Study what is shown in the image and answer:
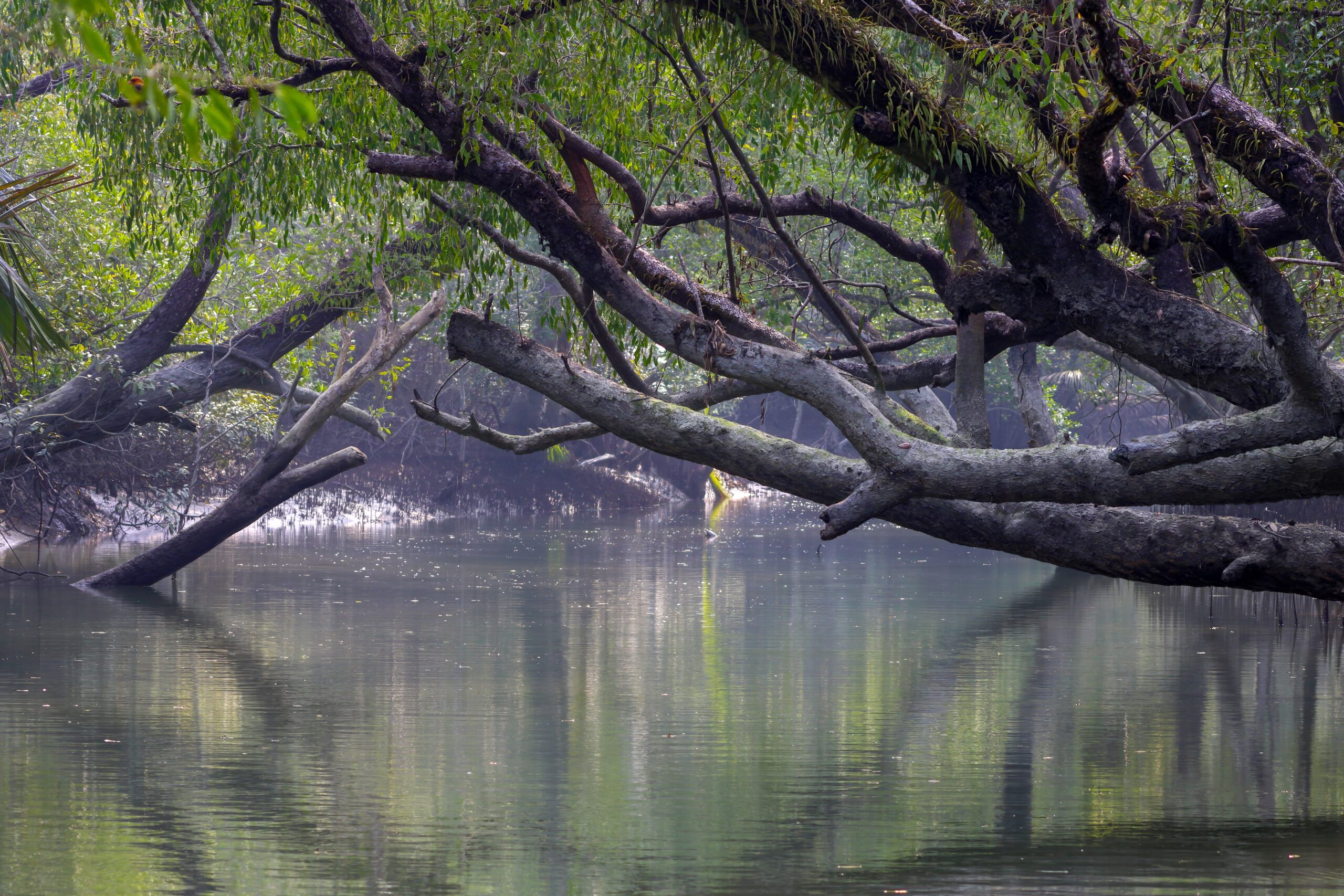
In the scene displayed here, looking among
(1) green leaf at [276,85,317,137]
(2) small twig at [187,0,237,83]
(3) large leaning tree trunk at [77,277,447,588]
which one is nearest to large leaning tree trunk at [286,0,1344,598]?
(2) small twig at [187,0,237,83]

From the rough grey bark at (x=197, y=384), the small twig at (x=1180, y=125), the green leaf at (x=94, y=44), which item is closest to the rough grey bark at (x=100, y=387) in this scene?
the rough grey bark at (x=197, y=384)

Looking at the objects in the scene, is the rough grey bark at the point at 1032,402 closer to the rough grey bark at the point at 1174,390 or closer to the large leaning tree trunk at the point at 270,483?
the rough grey bark at the point at 1174,390

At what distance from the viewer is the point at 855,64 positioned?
7742 millimetres

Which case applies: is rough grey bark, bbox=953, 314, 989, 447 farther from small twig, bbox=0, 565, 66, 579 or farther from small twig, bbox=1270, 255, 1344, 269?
small twig, bbox=0, 565, 66, 579

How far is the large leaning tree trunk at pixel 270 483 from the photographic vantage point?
17.5 meters

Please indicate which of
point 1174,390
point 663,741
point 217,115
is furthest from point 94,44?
point 1174,390

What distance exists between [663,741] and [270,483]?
979 centimetres

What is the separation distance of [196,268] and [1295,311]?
8139 mm

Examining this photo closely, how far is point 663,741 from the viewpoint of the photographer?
31.3ft

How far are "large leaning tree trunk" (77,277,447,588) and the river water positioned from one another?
0.51 metres

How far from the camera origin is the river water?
6.76 meters

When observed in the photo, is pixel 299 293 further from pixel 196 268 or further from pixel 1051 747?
pixel 1051 747

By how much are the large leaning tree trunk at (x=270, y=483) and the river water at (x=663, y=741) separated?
508 mm

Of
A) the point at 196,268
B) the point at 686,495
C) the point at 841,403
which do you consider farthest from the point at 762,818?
the point at 686,495
